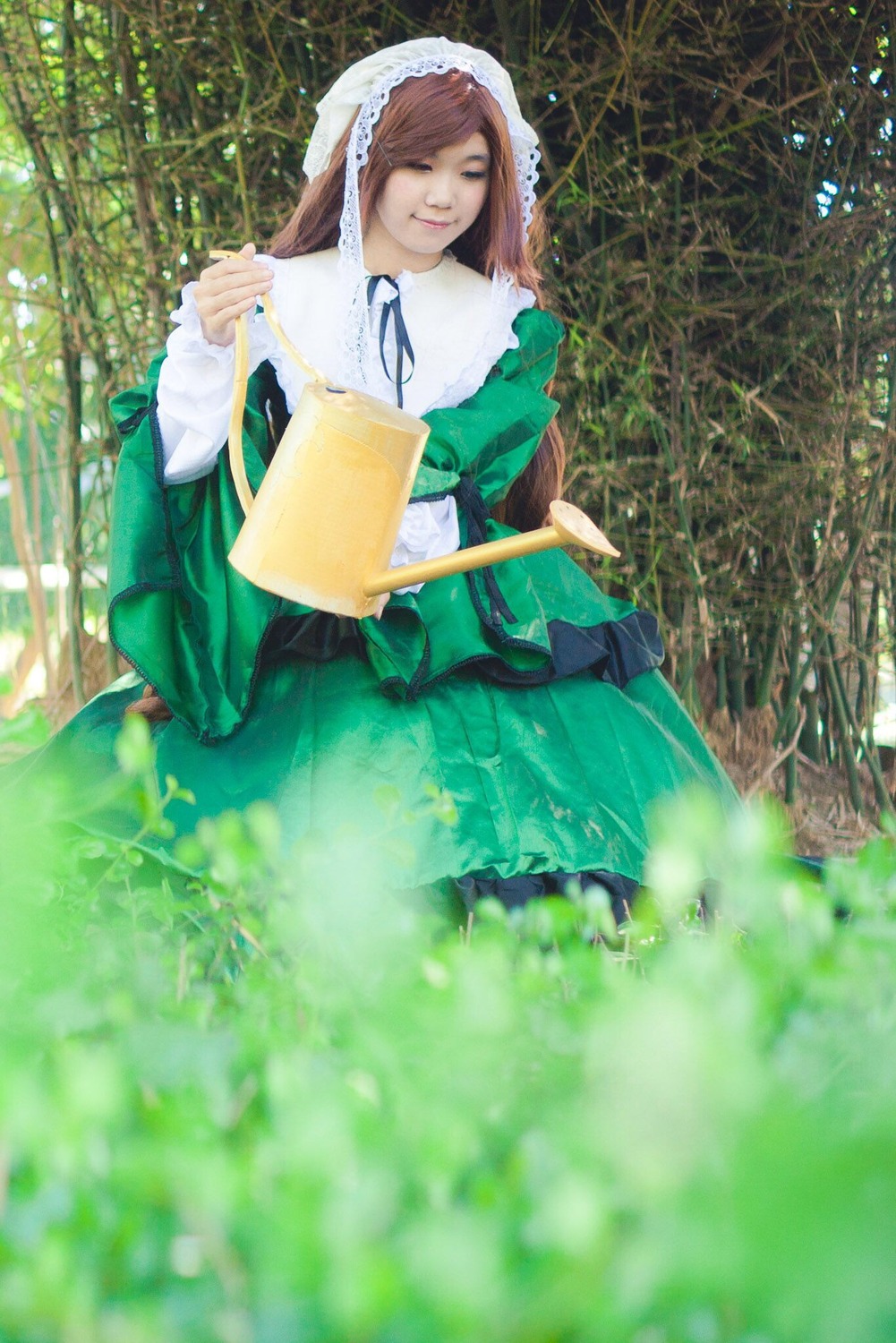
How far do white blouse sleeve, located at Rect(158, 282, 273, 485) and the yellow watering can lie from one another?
0.18m

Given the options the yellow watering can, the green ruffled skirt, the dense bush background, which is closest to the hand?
the yellow watering can

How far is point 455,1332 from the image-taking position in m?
0.24

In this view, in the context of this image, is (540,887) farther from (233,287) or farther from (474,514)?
(233,287)

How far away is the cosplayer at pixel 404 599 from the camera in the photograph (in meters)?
1.31

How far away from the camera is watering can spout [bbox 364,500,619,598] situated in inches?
40.8

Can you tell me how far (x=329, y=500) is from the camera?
116 centimetres

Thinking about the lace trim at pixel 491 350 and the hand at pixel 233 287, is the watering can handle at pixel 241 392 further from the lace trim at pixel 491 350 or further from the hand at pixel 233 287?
the lace trim at pixel 491 350

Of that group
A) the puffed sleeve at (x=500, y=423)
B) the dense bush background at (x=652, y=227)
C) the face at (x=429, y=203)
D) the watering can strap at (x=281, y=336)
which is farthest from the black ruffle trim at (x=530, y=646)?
the dense bush background at (x=652, y=227)

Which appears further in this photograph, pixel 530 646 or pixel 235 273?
pixel 530 646

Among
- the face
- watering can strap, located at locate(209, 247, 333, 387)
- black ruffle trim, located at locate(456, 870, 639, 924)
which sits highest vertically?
the face

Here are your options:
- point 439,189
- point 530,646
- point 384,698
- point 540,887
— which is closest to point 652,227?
point 439,189

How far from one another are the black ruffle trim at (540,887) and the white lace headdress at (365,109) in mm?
612

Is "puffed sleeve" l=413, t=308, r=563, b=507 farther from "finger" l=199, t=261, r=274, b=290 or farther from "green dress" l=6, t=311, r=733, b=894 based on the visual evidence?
"finger" l=199, t=261, r=274, b=290

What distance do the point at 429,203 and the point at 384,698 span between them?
594 millimetres
